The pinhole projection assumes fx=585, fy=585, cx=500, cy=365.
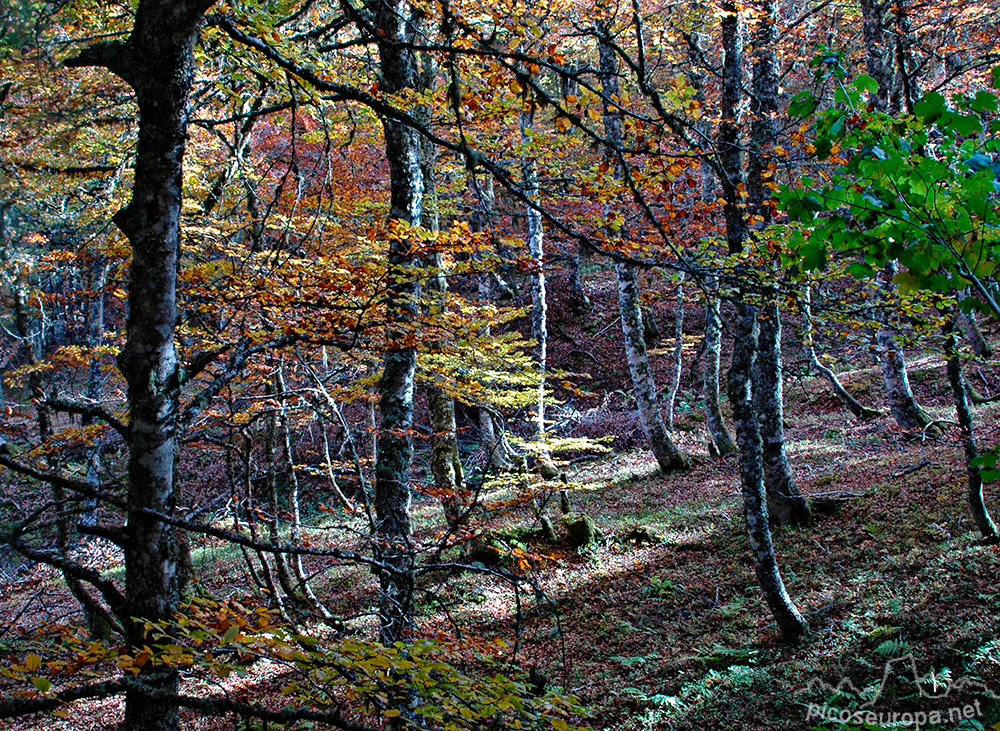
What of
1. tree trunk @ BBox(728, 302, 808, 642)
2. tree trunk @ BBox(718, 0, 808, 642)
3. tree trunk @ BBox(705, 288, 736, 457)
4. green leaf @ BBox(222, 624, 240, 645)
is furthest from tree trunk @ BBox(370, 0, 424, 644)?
tree trunk @ BBox(705, 288, 736, 457)

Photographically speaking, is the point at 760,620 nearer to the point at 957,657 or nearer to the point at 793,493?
the point at 957,657

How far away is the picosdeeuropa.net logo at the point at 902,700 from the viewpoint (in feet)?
13.8

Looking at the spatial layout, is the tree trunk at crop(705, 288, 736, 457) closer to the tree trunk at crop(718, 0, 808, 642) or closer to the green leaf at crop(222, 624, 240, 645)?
the tree trunk at crop(718, 0, 808, 642)

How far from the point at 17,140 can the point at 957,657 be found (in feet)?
33.4

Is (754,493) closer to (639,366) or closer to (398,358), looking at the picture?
(398,358)

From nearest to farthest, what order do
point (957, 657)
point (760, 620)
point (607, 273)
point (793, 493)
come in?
1. point (957, 657)
2. point (760, 620)
3. point (793, 493)
4. point (607, 273)

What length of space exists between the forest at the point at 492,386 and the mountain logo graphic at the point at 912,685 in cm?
3

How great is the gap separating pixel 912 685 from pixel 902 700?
0.20m

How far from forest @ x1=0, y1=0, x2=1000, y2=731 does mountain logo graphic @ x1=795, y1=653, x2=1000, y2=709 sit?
0.09ft

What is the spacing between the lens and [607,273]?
2791 centimetres

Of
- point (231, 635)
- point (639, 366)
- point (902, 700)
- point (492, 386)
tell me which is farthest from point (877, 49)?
point (231, 635)

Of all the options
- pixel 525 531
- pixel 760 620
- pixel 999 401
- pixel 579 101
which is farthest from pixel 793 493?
pixel 579 101

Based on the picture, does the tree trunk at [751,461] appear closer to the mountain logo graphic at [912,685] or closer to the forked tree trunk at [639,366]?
the mountain logo graphic at [912,685]

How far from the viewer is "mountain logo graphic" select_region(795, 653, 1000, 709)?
4395 mm
